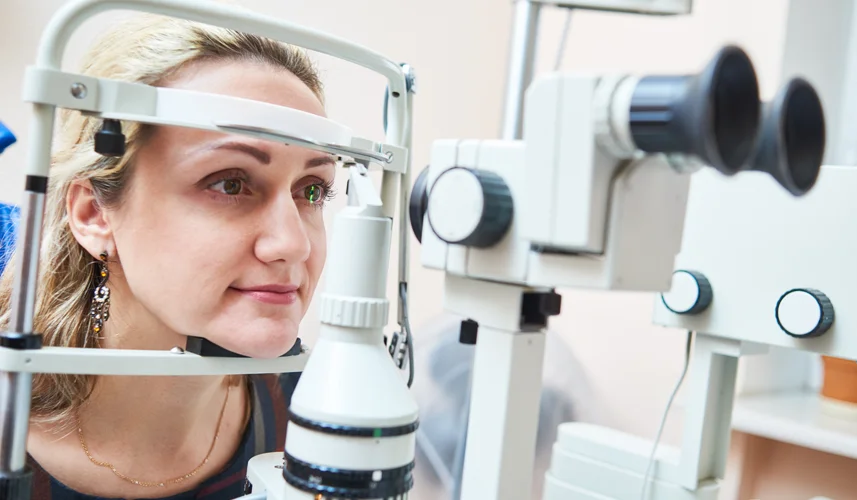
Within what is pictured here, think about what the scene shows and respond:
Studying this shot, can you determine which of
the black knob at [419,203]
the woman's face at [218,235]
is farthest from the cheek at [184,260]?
the black knob at [419,203]

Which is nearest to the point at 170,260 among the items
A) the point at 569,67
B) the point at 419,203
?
the point at 419,203

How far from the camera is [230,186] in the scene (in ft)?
2.47

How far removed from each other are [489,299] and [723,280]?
38 cm

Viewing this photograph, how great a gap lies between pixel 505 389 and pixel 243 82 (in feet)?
1.56

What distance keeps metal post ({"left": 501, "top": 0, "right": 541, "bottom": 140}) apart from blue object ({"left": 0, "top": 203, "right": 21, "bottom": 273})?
78 centimetres

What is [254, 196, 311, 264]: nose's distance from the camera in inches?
28.6

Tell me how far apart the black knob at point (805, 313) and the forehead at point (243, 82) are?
1.81 ft

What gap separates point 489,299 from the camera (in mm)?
498

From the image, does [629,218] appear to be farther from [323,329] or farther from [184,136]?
[184,136]

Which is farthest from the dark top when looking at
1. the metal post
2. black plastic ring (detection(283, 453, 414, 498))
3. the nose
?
the metal post

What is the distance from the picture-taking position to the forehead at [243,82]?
2.50 ft

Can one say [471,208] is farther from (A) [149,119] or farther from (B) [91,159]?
(B) [91,159]

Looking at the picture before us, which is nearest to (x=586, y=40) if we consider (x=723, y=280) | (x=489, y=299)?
(x=723, y=280)

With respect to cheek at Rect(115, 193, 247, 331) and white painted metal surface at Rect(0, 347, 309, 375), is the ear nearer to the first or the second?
cheek at Rect(115, 193, 247, 331)
